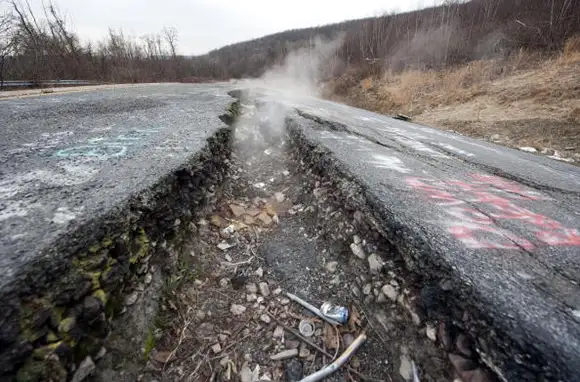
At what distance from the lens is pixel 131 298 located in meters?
1.30

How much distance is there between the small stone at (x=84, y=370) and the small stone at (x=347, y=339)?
1.11m

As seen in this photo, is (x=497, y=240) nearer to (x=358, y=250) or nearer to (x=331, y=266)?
(x=358, y=250)

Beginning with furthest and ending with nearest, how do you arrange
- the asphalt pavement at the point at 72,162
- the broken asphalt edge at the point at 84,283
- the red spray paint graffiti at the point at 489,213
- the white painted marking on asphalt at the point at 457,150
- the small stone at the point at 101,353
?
the white painted marking on asphalt at the point at 457,150, the red spray paint graffiti at the point at 489,213, the asphalt pavement at the point at 72,162, the small stone at the point at 101,353, the broken asphalt edge at the point at 84,283

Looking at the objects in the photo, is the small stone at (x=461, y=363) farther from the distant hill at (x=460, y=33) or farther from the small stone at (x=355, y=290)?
the distant hill at (x=460, y=33)

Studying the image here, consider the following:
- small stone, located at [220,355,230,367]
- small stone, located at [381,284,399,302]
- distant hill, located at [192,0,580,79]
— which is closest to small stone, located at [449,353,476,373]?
small stone, located at [381,284,399,302]

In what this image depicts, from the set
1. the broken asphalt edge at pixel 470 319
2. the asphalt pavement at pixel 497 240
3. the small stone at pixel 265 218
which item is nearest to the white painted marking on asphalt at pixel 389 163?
the asphalt pavement at pixel 497 240

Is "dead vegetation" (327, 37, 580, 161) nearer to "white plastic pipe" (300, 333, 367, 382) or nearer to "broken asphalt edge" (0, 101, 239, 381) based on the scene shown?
"white plastic pipe" (300, 333, 367, 382)

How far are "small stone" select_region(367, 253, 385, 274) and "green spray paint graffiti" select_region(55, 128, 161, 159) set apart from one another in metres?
2.03

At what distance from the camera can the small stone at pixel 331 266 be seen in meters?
1.85

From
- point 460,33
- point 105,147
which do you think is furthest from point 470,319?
point 460,33

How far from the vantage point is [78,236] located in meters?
1.15

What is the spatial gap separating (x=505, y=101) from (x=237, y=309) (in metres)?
9.54

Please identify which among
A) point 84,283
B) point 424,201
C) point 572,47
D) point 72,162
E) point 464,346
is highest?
point 572,47

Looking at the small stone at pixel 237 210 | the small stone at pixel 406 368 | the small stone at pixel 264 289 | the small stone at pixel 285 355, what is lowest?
the small stone at pixel 285 355
